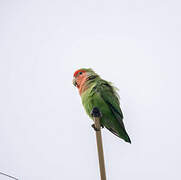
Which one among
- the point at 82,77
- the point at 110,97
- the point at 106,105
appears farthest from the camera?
the point at 82,77

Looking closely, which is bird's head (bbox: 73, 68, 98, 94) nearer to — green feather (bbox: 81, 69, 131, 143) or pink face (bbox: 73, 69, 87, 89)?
pink face (bbox: 73, 69, 87, 89)

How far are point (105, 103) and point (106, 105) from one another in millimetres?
35

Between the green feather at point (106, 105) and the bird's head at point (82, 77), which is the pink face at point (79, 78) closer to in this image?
the bird's head at point (82, 77)

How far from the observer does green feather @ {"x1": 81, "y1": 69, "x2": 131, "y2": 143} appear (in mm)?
3996

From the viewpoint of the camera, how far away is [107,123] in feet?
13.4

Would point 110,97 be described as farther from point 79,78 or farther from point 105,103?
point 79,78

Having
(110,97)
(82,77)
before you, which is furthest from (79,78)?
(110,97)

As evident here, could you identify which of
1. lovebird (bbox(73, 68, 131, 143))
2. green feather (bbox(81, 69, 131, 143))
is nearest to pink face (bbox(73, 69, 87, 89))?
lovebird (bbox(73, 68, 131, 143))

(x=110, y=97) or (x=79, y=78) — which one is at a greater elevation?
(x=79, y=78)

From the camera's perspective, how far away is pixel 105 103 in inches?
162

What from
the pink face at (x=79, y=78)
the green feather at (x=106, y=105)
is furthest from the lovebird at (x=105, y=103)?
the pink face at (x=79, y=78)

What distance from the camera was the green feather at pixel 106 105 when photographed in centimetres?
400

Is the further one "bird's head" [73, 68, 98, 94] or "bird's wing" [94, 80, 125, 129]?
"bird's head" [73, 68, 98, 94]

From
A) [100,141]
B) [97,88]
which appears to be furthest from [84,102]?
[100,141]
